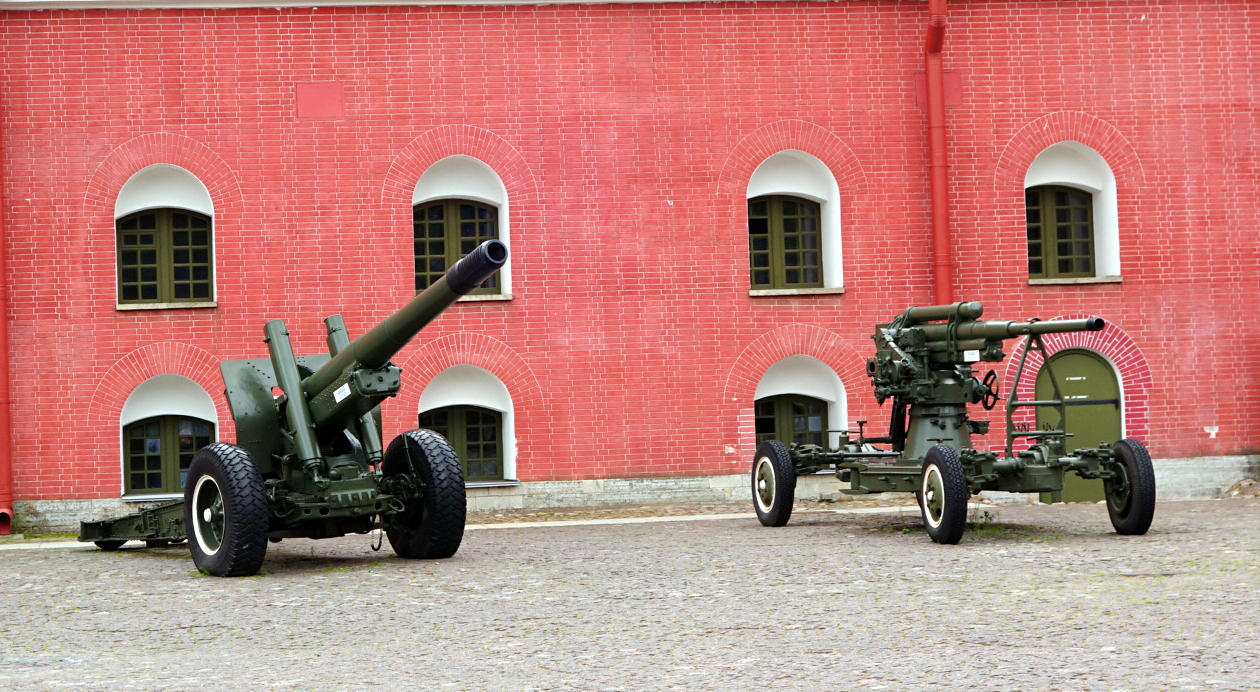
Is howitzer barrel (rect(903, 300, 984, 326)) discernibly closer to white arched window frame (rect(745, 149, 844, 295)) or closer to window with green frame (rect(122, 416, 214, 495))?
white arched window frame (rect(745, 149, 844, 295))

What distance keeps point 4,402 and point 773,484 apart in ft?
28.6

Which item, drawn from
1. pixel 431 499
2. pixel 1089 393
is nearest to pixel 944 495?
pixel 431 499

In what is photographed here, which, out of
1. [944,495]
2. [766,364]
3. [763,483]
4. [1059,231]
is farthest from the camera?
[1059,231]

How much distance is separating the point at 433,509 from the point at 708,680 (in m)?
5.51

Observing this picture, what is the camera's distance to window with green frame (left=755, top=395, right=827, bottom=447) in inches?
754

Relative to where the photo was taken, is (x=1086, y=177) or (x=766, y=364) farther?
(x=1086, y=177)

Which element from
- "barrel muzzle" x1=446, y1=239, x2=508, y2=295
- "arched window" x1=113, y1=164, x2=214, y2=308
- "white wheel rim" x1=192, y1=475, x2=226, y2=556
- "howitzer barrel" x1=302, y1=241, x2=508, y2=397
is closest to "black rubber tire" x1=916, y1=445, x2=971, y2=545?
"howitzer barrel" x1=302, y1=241, x2=508, y2=397

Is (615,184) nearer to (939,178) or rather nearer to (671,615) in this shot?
(939,178)

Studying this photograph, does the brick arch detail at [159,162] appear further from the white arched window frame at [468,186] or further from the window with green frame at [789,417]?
the window with green frame at [789,417]

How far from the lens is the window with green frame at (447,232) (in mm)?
18641

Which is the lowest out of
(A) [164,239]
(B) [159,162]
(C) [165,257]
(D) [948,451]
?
(D) [948,451]

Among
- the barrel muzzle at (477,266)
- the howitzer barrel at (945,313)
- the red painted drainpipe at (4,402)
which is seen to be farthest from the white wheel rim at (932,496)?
the red painted drainpipe at (4,402)

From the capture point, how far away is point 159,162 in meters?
18.0

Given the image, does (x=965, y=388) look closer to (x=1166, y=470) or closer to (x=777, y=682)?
(x=1166, y=470)
